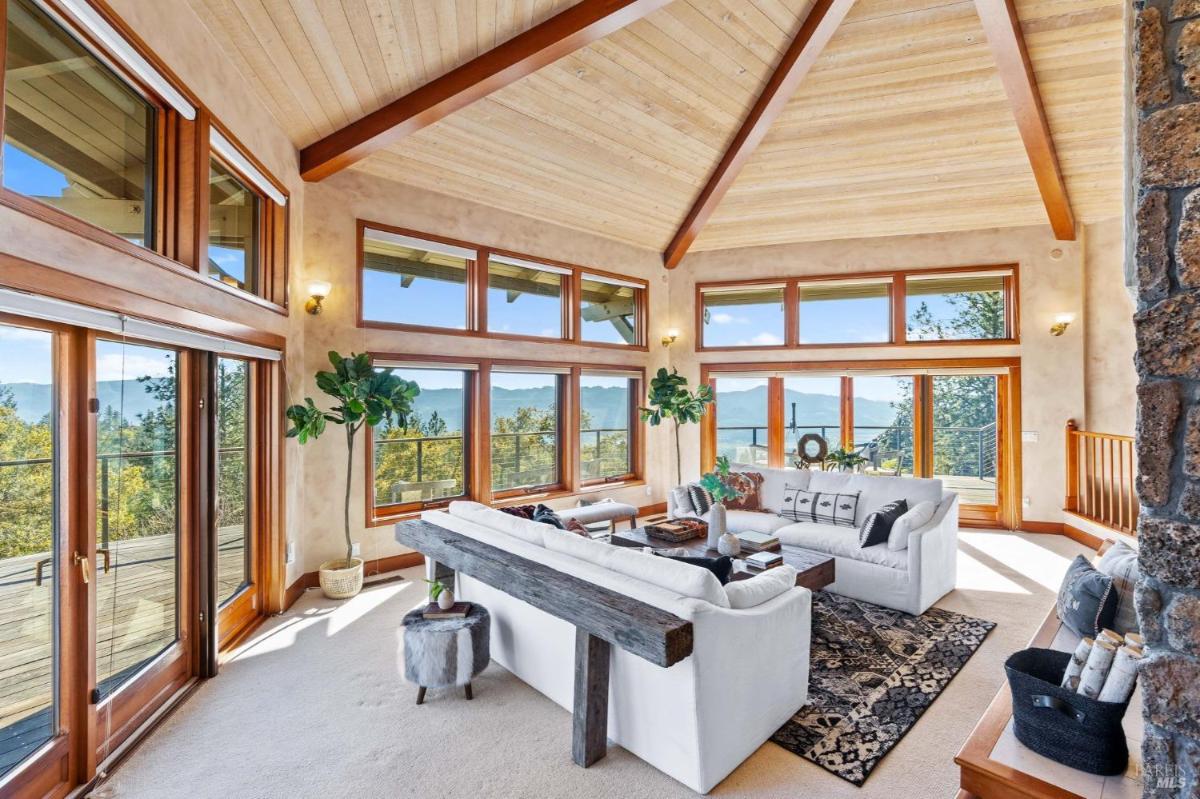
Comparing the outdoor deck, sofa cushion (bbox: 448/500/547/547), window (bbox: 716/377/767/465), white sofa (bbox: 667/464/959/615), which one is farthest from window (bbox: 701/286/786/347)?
the outdoor deck

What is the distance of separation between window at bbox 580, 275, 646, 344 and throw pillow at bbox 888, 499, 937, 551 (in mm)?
3895

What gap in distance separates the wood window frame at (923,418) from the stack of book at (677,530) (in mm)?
2997

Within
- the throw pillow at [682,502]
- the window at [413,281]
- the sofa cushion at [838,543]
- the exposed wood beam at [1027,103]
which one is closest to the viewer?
the exposed wood beam at [1027,103]

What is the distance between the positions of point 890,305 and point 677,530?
438 cm

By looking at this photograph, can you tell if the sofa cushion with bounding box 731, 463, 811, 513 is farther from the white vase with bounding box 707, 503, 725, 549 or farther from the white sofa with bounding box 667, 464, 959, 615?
the white vase with bounding box 707, 503, 725, 549

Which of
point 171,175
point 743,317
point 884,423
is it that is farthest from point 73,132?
point 884,423

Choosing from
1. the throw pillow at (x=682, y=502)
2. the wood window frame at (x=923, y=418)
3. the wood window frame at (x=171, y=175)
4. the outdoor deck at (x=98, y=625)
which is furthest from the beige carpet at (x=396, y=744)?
the wood window frame at (x=923, y=418)

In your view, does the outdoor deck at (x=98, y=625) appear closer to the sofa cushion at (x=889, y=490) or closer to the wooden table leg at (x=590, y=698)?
the wooden table leg at (x=590, y=698)

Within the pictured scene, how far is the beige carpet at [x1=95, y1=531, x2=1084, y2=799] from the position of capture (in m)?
2.34

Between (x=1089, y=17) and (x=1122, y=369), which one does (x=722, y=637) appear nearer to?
(x=1089, y=17)

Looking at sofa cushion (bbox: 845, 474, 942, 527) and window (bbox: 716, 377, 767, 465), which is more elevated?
window (bbox: 716, 377, 767, 465)

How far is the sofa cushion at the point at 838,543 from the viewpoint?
4152mm

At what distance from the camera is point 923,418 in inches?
271

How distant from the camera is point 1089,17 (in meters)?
3.97
